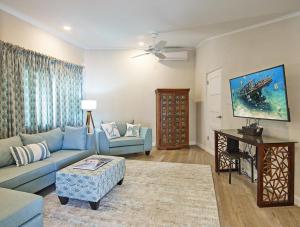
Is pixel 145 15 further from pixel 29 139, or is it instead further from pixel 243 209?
pixel 243 209

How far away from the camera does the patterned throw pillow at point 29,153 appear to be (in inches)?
121

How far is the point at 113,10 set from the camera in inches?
140

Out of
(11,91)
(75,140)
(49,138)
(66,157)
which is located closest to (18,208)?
(66,157)

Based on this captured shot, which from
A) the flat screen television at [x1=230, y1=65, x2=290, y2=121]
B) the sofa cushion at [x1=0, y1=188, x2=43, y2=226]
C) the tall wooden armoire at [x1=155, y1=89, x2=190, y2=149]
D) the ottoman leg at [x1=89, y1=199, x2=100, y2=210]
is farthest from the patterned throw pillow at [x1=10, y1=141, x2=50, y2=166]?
the flat screen television at [x1=230, y1=65, x2=290, y2=121]

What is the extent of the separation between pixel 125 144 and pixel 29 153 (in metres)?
2.30

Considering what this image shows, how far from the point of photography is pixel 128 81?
21.0 feet

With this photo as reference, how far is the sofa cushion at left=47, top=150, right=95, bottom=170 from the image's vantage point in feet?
11.2

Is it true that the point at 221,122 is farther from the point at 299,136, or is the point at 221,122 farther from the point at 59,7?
the point at 59,7

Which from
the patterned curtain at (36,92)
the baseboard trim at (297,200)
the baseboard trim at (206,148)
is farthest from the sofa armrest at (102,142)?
the baseboard trim at (297,200)

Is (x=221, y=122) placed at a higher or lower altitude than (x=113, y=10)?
lower

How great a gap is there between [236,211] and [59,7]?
3926mm

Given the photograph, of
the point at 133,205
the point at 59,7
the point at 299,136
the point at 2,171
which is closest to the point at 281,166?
the point at 299,136

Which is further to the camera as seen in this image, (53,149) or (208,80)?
(208,80)

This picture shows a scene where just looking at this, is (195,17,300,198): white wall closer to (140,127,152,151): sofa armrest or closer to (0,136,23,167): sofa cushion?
(140,127,152,151): sofa armrest
